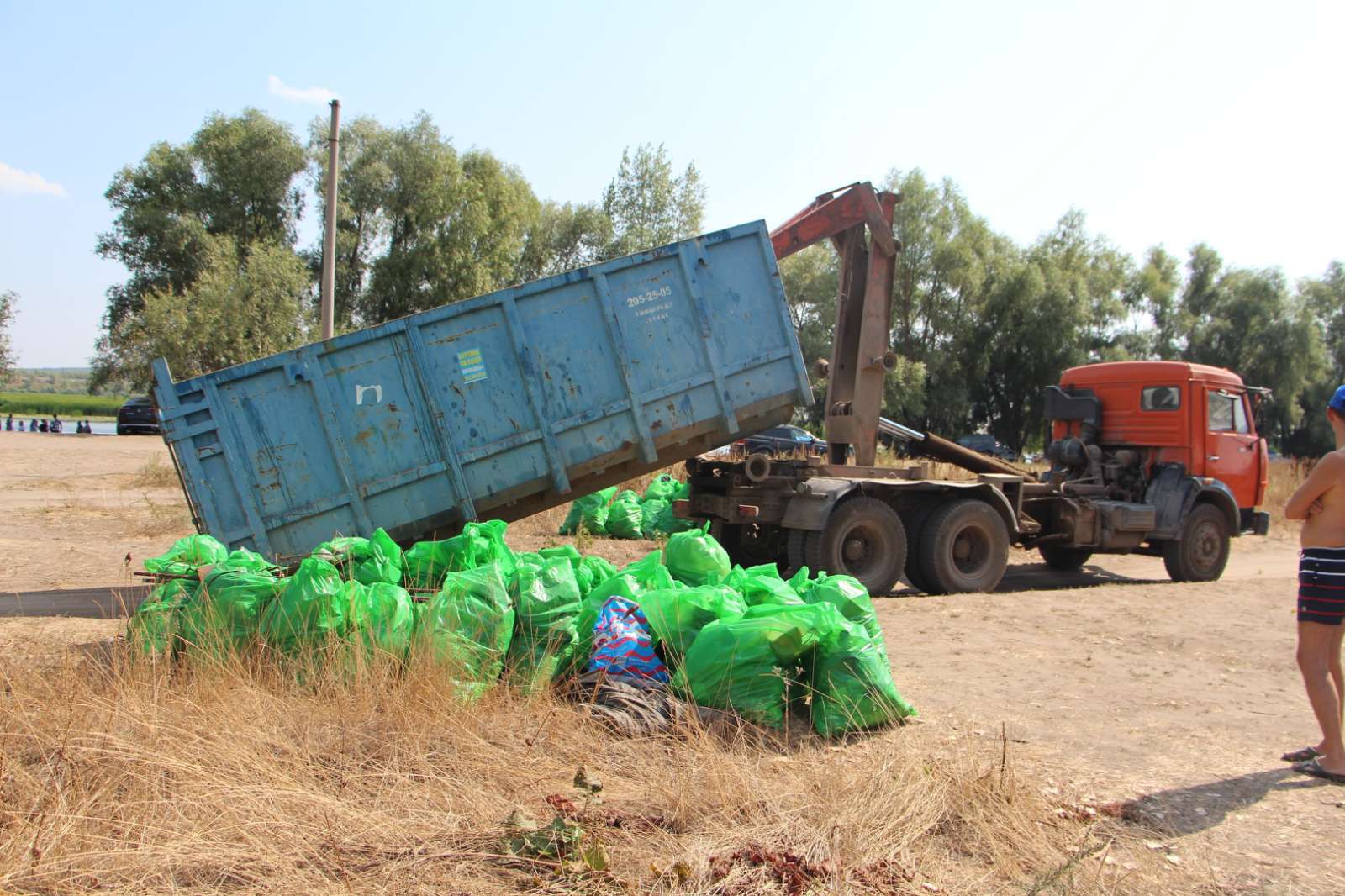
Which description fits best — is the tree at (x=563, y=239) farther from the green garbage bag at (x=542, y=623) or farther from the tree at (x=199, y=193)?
the green garbage bag at (x=542, y=623)

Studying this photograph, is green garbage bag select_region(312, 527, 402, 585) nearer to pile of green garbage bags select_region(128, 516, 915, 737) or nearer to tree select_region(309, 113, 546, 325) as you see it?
pile of green garbage bags select_region(128, 516, 915, 737)

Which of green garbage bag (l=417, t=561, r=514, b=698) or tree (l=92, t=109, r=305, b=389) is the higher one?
tree (l=92, t=109, r=305, b=389)

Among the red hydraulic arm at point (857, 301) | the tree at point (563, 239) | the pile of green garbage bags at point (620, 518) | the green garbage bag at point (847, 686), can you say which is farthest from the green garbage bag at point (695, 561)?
the tree at point (563, 239)

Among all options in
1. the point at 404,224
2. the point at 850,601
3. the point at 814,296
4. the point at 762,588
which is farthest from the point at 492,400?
the point at 814,296

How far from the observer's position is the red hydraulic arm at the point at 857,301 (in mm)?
9680

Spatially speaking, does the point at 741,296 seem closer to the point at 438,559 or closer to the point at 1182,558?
the point at 438,559

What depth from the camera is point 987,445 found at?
37000 mm

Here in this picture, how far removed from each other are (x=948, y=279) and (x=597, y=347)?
3316 cm

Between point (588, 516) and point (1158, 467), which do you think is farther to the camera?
point (588, 516)

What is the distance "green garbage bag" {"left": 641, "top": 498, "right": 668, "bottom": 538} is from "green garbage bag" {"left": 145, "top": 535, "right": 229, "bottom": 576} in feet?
23.3

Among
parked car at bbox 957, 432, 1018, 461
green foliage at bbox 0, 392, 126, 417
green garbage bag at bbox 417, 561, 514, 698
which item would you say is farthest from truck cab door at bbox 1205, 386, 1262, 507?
green foliage at bbox 0, 392, 126, 417

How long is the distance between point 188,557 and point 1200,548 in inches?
433

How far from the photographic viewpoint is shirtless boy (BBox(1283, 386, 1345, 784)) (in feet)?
13.7

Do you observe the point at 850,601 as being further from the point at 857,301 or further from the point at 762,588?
the point at 857,301
